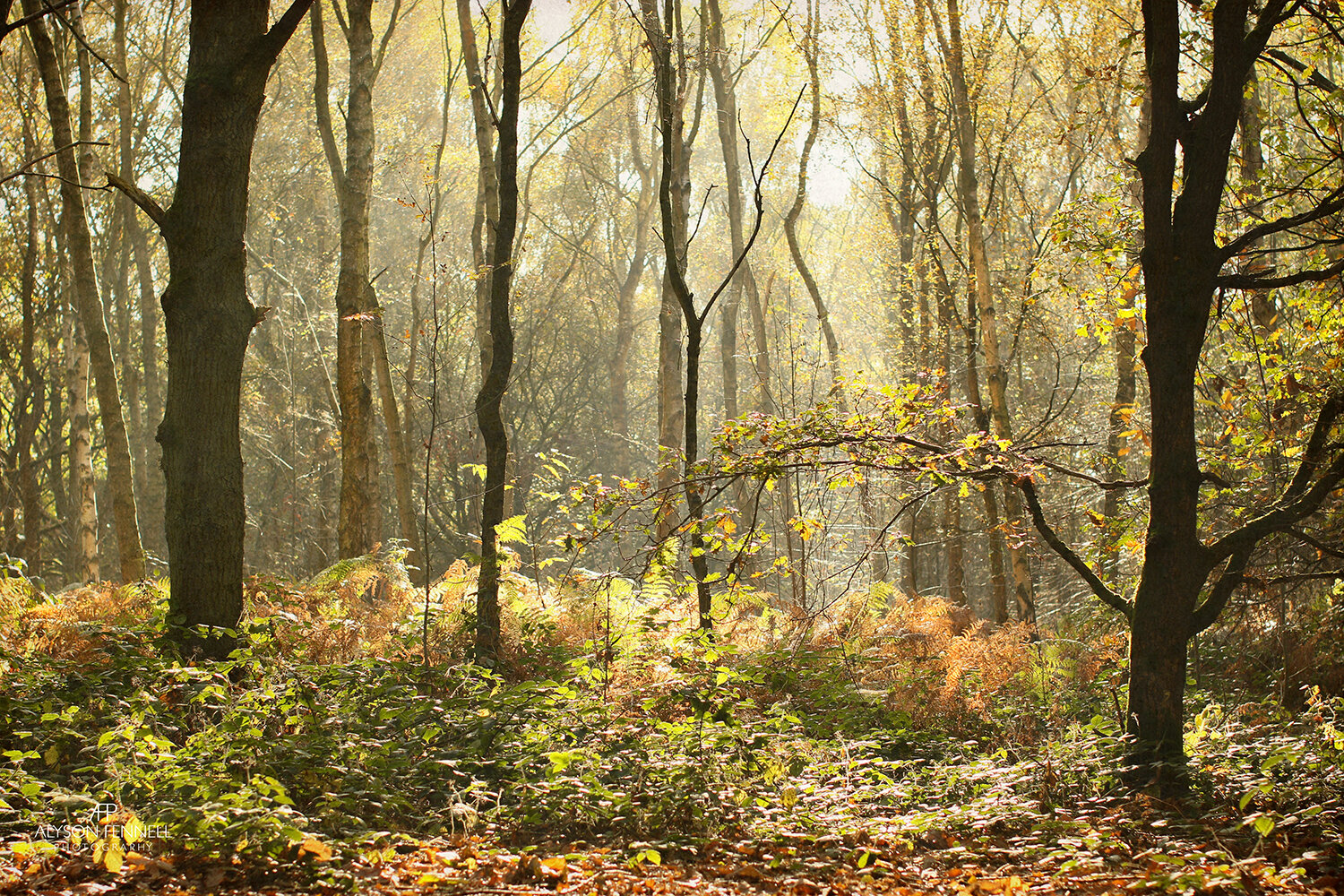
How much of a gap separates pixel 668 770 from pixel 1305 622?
5.67m

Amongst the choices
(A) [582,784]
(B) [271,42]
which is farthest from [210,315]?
(A) [582,784]

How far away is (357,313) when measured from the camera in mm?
9180

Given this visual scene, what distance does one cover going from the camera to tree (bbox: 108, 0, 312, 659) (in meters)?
5.44

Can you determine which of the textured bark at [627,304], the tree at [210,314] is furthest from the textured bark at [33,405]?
the textured bark at [627,304]

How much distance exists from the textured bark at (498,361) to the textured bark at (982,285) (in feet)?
18.0

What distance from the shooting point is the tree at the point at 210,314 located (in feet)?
17.9

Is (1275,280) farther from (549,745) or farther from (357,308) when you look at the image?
(357,308)

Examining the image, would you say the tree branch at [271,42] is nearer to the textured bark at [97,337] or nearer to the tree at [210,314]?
the tree at [210,314]

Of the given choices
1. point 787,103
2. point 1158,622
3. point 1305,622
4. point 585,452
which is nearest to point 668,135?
point 1158,622

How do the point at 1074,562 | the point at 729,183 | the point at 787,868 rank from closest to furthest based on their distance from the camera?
1. the point at 787,868
2. the point at 1074,562
3. the point at 729,183

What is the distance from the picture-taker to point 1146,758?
4.36m

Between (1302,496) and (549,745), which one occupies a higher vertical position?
(1302,496)

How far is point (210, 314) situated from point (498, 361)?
74.2 inches

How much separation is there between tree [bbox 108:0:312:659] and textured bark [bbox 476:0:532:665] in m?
1.44
